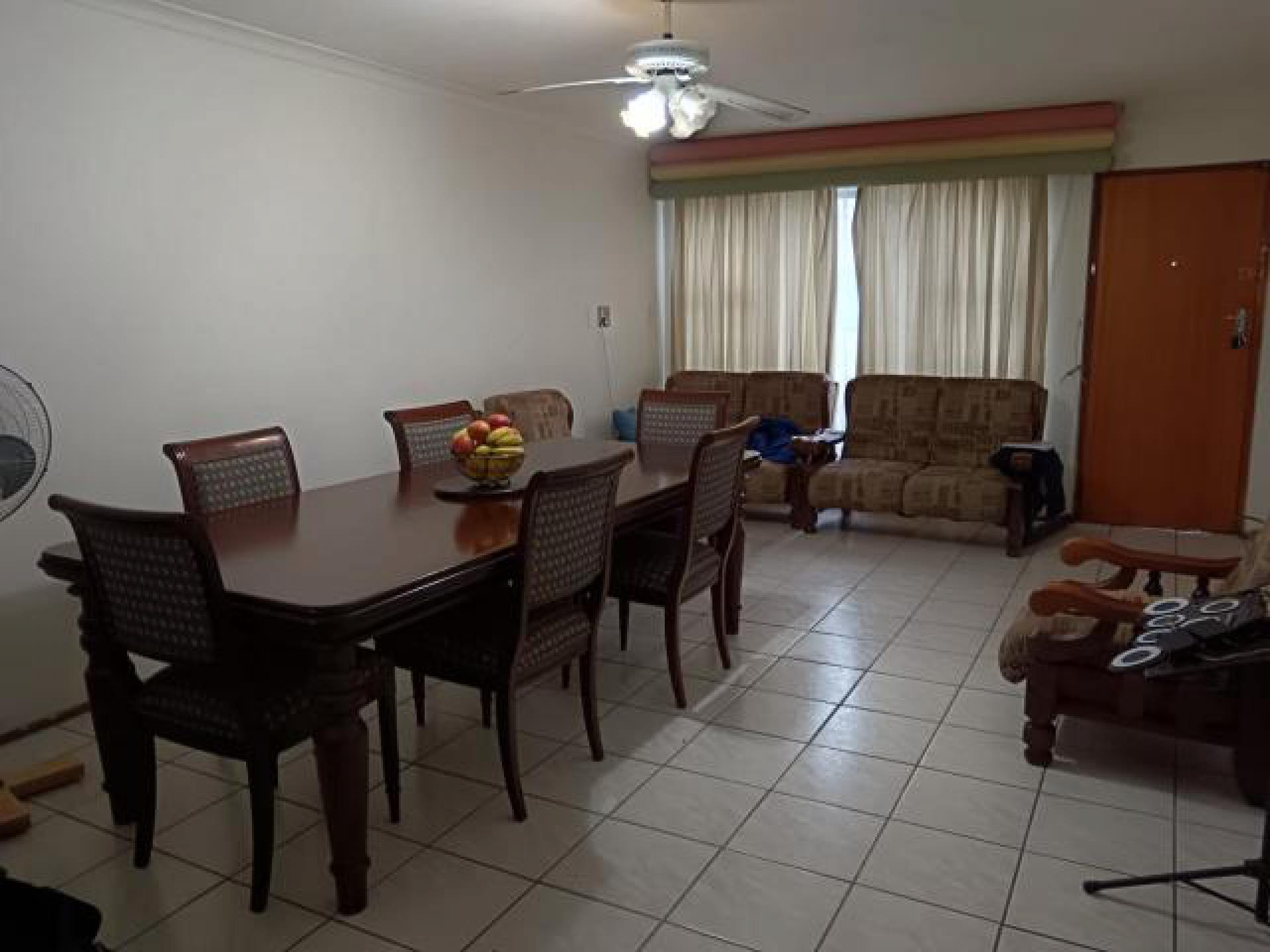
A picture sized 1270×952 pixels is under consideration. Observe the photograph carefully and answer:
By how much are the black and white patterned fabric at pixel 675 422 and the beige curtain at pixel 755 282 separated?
2.24 meters

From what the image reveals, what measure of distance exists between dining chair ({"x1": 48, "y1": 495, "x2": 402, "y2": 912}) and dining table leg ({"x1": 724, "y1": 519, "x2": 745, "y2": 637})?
1.77 metres

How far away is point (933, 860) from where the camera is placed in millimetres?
2281

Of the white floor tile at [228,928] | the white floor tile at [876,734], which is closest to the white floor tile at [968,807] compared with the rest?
the white floor tile at [876,734]

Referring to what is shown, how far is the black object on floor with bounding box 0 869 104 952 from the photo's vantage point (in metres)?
1.52

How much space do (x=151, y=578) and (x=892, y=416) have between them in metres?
4.39

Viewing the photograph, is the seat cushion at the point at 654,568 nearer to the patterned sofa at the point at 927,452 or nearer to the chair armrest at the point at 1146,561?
the chair armrest at the point at 1146,561

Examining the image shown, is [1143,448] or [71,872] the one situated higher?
[1143,448]

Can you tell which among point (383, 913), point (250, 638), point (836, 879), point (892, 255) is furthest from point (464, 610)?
point (892, 255)

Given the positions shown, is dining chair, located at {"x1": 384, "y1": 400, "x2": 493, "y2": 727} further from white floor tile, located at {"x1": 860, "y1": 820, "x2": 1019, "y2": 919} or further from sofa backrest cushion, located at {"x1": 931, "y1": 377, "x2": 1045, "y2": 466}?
sofa backrest cushion, located at {"x1": 931, "y1": 377, "x2": 1045, "y2": 466}

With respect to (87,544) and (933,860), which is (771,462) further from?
(87,544)

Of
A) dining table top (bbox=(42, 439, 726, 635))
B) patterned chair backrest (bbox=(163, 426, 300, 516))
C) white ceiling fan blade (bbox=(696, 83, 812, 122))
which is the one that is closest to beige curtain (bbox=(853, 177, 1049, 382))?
white ceiling fan blade (bbox=(696, 83, 812, 122))

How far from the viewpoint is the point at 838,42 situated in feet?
12.5

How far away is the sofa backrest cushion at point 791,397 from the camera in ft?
18.9

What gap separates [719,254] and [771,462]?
5.32ft
